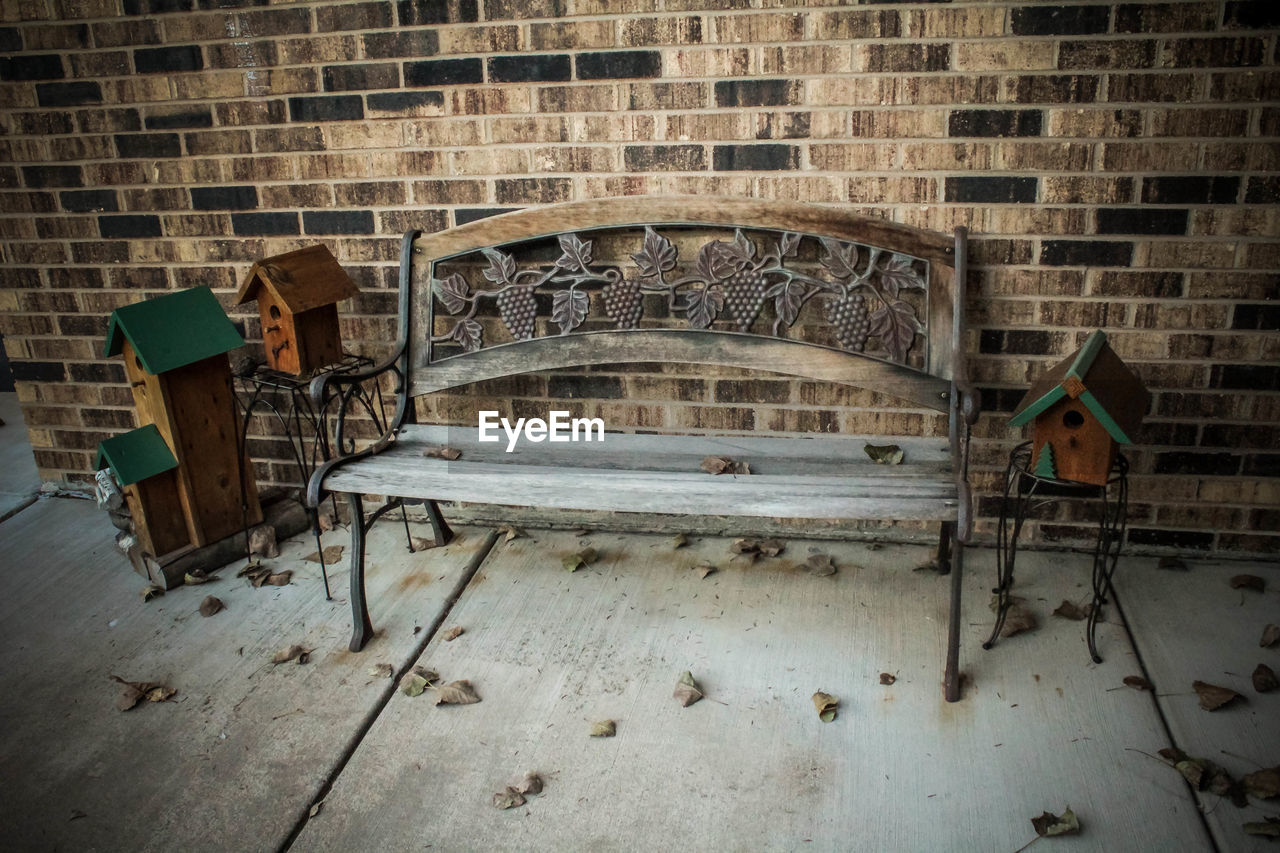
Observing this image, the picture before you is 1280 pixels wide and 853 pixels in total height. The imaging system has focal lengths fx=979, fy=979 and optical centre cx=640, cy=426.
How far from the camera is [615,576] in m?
3.40

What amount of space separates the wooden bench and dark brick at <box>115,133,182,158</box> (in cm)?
109

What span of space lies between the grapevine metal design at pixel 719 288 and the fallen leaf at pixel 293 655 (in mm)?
1114

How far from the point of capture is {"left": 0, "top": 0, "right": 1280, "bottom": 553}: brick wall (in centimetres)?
300

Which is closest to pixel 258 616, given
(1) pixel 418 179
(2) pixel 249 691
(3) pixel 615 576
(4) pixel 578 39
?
Answer: (2) pixel 249 691

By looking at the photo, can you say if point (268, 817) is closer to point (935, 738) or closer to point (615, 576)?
point (615, 576)

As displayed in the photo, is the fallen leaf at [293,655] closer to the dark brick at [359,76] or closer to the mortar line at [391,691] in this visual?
the mortar line at [391,691]

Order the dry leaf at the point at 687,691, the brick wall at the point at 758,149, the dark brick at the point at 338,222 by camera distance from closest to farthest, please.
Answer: the dry leaf at the point at 687,691 < the brick wall at the point at 758,149 < the dark brick at the point at 338,222

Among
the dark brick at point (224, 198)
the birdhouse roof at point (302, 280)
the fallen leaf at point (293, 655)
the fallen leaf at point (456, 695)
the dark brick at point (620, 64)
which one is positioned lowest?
the fallen leaf at point (456, 695)

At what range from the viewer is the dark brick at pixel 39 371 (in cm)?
409

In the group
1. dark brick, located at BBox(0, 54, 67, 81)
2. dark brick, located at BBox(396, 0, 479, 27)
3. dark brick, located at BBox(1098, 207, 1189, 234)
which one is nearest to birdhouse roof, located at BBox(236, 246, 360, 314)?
dark brick, located at BBox(396, 0, 479, 27)

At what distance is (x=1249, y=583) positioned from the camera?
3.18 m

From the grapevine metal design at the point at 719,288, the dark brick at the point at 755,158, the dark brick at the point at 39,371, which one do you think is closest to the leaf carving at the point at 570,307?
the grapevine metal design at the point at 719,288

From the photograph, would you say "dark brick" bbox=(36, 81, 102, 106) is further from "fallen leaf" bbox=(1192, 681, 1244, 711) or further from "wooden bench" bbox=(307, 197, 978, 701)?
"fallen leaf" bbox=(1192, 681, 1244, 711)

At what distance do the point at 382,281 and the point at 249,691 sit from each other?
1530 millimetres
